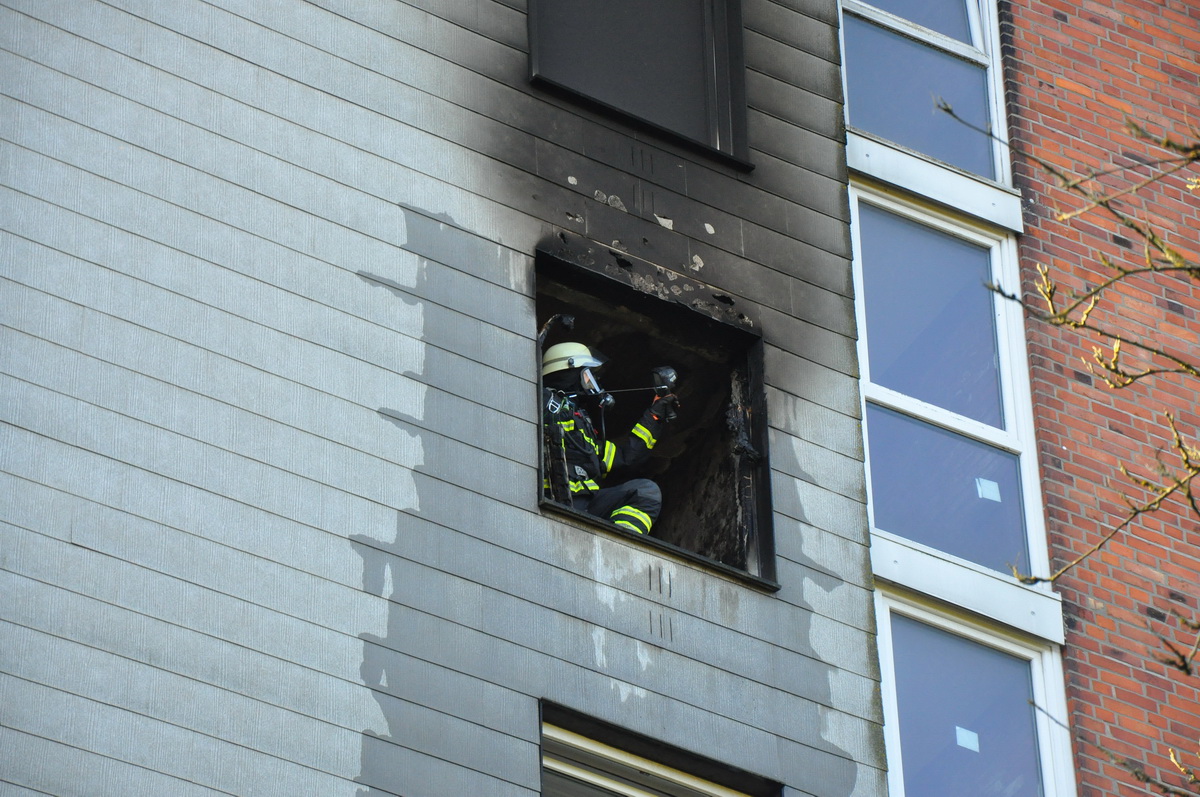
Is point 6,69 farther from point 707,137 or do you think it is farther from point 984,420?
point 984,420

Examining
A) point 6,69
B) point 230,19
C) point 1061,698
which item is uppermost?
point 230,19

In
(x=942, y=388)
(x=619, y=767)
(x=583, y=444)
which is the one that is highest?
(x=942, y=388)

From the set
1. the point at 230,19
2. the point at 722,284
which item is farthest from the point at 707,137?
the point at 230,19

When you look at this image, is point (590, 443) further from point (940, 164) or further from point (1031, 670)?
point (940, 164)

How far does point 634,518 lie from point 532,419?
40.9 inches

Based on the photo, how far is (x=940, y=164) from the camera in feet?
45.9

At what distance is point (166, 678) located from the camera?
907cm

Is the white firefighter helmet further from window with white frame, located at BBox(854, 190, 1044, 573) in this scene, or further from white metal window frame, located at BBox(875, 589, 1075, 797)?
white metal window frame, located at BBox(875, 589, 1075, 797)

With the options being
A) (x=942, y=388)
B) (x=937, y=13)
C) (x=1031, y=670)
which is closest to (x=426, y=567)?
(x=1031, y=670)

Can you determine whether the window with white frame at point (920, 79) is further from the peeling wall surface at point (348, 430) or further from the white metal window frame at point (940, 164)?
the peeling wall surface at point (348, 430)

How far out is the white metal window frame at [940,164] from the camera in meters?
13.8

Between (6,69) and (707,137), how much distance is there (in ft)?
13.9

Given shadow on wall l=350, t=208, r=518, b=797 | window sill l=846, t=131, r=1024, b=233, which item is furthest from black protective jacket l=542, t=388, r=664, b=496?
window sill l=846, t=131, r=1024, b=233

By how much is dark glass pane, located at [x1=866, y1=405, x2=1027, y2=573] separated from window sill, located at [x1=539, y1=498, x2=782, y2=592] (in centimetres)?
161
